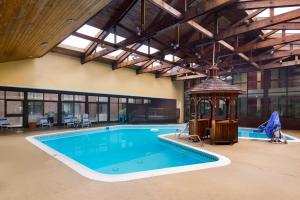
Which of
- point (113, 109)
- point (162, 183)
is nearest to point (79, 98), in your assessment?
point (113, 109)

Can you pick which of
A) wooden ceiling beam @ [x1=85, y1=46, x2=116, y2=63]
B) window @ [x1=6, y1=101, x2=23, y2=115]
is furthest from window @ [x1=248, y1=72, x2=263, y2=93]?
window @ [x1=6, y1=101, x2=23, y2=115]

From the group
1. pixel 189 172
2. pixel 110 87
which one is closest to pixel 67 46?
pixel 110 87

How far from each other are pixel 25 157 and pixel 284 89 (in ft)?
45.3

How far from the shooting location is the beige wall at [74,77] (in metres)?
9.22

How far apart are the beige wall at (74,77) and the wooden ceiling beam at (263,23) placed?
8011mm

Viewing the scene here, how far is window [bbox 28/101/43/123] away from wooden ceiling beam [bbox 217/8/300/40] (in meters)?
9.56

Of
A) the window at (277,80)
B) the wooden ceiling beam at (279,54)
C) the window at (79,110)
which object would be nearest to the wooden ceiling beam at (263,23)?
the wooden ceiling beam at (279,54)

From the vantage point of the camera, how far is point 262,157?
4.77 metres

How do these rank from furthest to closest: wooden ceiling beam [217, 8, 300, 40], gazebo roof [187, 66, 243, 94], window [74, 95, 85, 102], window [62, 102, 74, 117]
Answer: window [74, 95, 85, 102]
window [62, 102, 74, 117]
gazebo roof [187, 66, 243, 94]
wooden ceiling beam [217, 8, 300, 40]

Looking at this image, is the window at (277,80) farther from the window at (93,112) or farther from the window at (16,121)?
the window at (16,121)

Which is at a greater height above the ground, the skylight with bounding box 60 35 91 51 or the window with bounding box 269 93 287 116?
the skylight with bounding box 60 35 91 51

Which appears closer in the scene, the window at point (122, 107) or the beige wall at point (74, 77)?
the beige wall at point (74, 77)

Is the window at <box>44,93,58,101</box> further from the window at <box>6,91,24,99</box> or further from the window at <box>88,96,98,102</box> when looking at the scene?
the window at <box>88,96,98,102</box>

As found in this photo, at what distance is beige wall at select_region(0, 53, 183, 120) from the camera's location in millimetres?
9221
